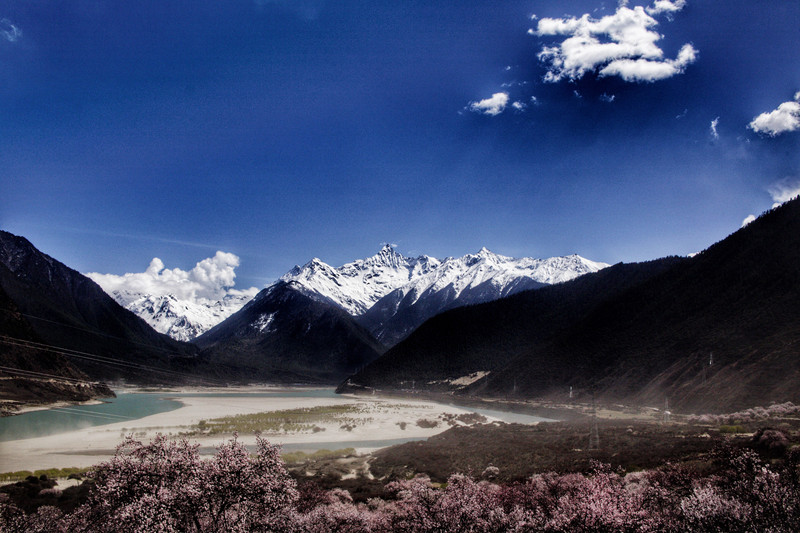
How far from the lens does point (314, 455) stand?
4381 cm

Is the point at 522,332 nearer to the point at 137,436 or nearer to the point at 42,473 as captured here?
the point at 137,436

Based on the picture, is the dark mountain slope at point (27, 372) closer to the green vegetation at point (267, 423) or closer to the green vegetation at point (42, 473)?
the green vegetation at point (267, 423)

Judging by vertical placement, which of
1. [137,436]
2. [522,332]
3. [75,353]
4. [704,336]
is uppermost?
[704,336]

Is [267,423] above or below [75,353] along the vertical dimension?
below

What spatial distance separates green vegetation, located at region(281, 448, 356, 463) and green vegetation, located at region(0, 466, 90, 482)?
15164 millimetres

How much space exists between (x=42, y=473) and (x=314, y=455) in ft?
66.5

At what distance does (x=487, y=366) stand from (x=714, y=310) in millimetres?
91409

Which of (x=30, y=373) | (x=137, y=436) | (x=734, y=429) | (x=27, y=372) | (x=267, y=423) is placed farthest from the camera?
(x=30, y=373)

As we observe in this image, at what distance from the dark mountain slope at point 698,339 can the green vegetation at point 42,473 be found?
216 feet

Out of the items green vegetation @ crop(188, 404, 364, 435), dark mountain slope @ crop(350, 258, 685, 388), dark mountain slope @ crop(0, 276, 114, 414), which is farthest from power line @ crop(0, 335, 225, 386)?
dark mountain slope @ crop(350, 258, 685, 388)

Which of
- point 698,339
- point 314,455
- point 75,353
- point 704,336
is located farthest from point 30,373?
point 704,336

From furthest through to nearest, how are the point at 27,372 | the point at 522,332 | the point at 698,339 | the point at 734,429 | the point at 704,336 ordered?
the point at 522,332 → the point at 27,372 → the point at 698,339 → the point at 704,336 → the point at 734,429

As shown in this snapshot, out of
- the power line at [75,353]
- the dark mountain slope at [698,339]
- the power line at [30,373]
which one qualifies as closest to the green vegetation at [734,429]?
the dark mountain slope at [698,339]

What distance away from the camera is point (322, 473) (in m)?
34.4
